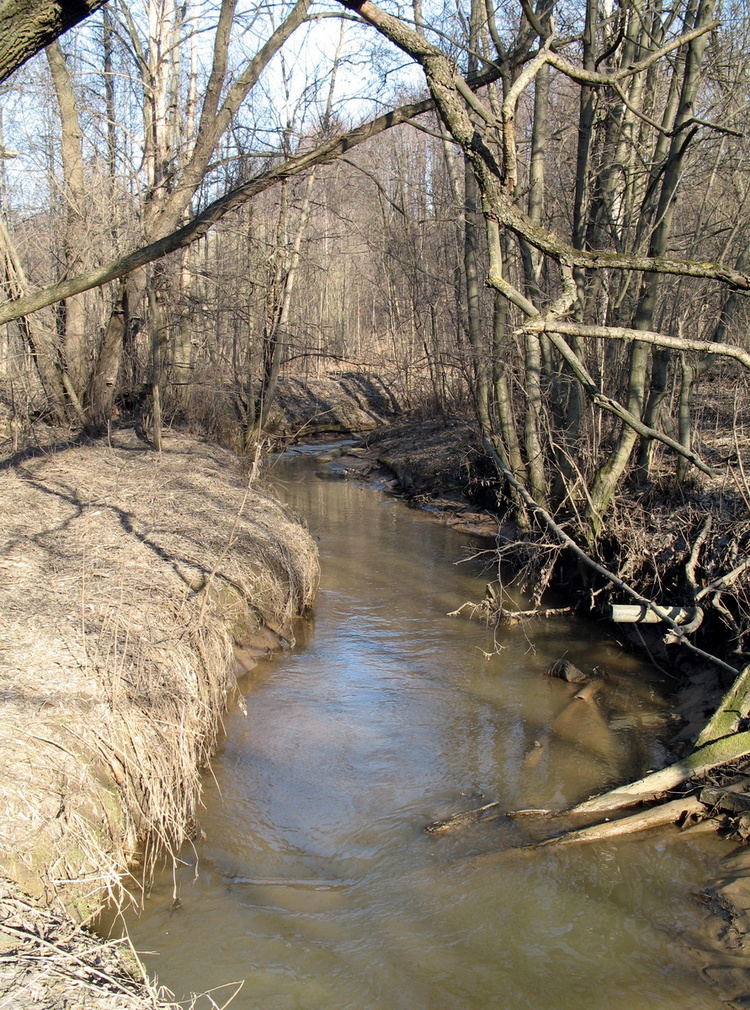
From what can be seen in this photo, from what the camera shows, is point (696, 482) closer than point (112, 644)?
No

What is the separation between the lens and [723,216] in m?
10.1

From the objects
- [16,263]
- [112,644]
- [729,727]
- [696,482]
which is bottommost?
[729,727]

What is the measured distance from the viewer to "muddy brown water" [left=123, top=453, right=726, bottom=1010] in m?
4.16

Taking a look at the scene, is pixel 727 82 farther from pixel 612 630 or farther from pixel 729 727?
pixel 729 727

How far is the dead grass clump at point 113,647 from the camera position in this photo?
13.9 feet

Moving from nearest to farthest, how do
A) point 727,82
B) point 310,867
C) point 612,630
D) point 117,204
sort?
point 310,867
point 727,82
point 612,630
point 117,204

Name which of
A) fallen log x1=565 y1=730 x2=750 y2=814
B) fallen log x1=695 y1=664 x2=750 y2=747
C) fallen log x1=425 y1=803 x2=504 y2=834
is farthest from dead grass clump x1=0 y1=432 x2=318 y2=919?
fallen log x1=695 y1=664 x2=750 y2=747

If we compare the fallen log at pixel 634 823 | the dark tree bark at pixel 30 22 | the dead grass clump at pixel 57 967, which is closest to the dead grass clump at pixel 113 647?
the dead grass clump at pixel 57 967

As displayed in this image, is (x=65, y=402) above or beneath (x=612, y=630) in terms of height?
above

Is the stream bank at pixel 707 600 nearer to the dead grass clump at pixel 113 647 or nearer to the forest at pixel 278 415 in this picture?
the forest at pixel 278 415

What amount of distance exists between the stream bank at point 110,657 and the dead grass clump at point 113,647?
0.04ft

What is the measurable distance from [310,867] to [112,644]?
204cm

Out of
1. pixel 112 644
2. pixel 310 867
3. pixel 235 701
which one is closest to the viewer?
pixel 310 867

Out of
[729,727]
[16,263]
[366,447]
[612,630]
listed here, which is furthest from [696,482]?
[366,447]
